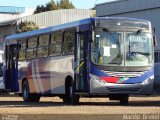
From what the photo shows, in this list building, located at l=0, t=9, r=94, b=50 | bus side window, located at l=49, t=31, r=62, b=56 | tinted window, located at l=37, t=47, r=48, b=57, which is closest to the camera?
bus side window, located at l=49, t=31, r=62, b=56

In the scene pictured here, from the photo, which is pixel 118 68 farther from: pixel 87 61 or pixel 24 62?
pixel 24 62

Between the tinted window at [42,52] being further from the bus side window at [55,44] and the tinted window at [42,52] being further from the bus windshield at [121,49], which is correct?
the bus windshield at [121,49]

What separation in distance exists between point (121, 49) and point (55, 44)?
371 centimetres

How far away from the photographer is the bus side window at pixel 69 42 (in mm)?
23188

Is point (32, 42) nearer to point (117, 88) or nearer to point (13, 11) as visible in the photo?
point (117, 88)

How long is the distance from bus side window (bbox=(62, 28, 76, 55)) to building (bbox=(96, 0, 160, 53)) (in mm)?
18300

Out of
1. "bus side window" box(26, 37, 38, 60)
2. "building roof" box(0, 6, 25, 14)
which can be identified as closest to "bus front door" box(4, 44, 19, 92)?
"bus side window" box(26, 37, 38, 60)

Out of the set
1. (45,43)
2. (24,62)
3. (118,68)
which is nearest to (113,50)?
(118,68)

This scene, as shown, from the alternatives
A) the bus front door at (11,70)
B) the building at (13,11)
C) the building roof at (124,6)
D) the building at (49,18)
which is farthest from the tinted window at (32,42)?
the building at (13,11)

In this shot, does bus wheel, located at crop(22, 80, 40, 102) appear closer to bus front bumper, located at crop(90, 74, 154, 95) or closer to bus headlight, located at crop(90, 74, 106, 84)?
bus front bumper, located at crop(90, 74, 154, 95)

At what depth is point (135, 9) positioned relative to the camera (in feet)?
146

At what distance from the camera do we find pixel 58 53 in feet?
80.1

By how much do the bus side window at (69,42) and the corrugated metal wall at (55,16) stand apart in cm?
4759

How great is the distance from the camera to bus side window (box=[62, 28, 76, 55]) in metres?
23.2
